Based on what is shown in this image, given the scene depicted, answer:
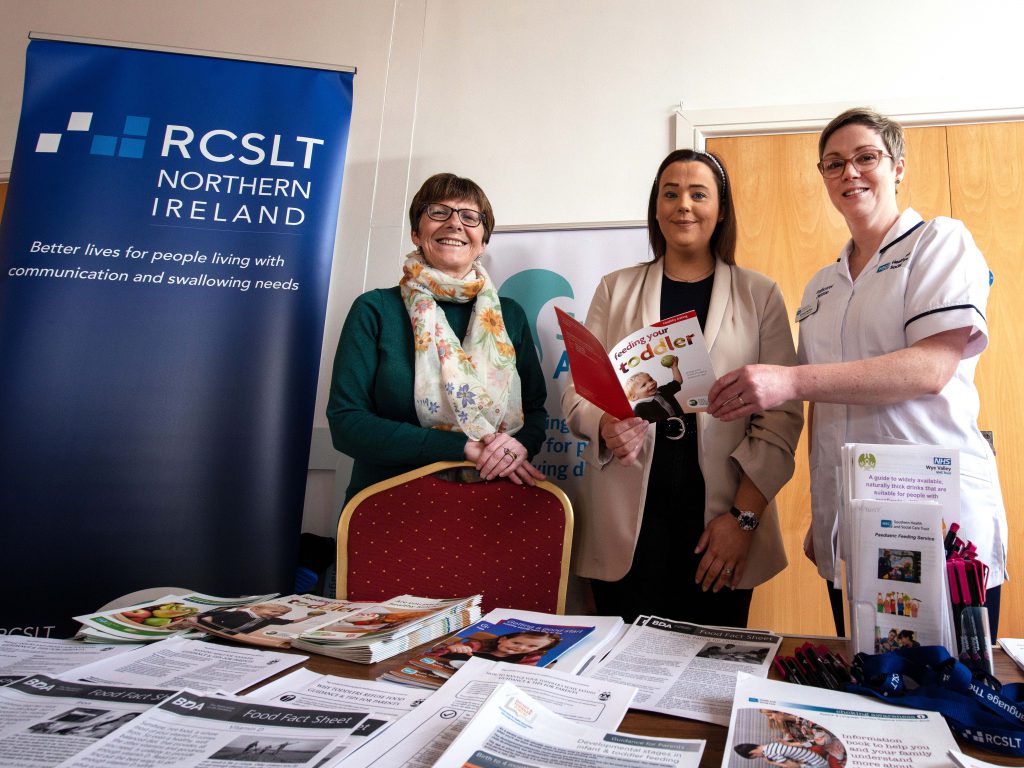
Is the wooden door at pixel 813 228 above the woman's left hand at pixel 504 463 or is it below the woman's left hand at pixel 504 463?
above

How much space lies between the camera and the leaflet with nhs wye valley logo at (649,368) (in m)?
1.37

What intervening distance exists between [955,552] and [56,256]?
2.67 metres

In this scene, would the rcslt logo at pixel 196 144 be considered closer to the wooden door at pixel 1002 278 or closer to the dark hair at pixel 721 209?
the dark hair at pixel 721 209

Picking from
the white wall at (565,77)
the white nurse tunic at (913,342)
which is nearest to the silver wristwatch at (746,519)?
the white nurse tunic at (913,342)

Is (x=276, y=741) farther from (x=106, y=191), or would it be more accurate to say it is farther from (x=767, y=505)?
(x=106, y=191)

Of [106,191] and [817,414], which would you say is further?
[106,191]

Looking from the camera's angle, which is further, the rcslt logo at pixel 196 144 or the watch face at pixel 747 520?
the rcslt logo at pixel 196 144

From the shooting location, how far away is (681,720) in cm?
71

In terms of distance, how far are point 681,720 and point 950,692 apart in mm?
279

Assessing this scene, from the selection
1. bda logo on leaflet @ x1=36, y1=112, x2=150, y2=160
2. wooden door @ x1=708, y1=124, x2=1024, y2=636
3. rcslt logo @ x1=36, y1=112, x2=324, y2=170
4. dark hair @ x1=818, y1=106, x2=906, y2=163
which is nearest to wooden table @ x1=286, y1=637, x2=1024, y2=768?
dark hair @ x1=818, y1=106, x2=906, y2=163

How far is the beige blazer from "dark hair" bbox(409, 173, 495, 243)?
0.58 meters

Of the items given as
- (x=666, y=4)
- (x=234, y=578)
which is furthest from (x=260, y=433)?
(x=666, y=4)

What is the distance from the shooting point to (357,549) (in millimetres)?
1579

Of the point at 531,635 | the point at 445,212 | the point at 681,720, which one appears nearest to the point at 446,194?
the point at 445,212
